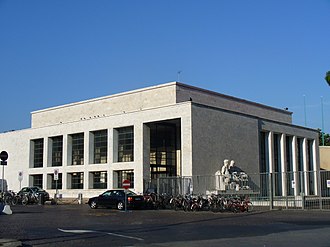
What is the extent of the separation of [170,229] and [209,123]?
23.5 meters

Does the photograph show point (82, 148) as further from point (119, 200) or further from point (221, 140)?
point (119, 200)

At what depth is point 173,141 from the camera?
4588cm

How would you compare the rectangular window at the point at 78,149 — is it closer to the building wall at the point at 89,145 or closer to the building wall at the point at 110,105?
the building wall at the point at 89,145

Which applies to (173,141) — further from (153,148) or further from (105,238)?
(105,238)

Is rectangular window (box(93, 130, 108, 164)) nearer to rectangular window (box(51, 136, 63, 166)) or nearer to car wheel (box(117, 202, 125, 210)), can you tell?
rectangular window (box(51, 136, 63, 166))

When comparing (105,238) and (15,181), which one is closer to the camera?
(105,238)

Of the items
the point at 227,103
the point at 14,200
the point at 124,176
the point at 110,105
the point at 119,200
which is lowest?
the point at 14,200

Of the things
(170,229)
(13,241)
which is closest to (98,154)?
(170,229)

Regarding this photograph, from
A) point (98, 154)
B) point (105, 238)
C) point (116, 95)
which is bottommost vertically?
point (105, 238)

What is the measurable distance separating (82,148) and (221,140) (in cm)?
1420

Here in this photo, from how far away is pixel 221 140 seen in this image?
4150cm

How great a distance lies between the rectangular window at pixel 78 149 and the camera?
47.3m

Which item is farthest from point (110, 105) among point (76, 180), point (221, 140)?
point (221, 140)

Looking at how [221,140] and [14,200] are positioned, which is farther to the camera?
[221,140]
